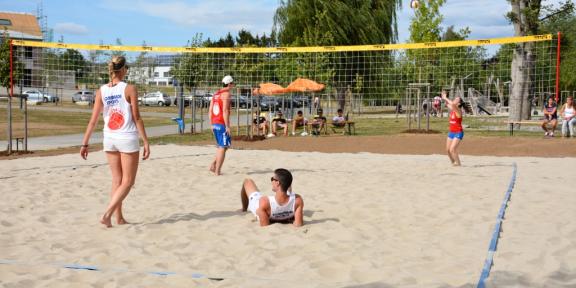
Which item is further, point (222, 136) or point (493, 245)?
point (222, 136)

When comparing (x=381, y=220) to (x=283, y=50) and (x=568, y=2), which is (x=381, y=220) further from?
(x=568, y=2)

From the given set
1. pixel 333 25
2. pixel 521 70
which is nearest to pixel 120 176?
pixel 521 70

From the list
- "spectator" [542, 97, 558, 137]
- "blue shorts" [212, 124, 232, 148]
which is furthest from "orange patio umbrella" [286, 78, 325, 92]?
"blue shorts" [212, 124, 232, 148]

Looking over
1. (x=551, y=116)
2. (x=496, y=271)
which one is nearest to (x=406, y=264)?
(x=496, y=271)

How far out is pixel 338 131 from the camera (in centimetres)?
1948

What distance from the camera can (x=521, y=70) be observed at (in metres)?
18.5

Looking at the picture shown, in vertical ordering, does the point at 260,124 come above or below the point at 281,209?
above

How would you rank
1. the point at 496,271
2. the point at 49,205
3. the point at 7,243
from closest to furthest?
the point at 496,271
the point at 7,243
the point at 49,205

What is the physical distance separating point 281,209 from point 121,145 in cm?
139

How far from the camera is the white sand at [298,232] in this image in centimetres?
387

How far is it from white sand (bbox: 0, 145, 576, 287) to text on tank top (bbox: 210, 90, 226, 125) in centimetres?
75

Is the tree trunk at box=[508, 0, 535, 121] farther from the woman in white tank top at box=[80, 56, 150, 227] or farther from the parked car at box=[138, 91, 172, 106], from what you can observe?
the parked car at box=[138, 91, 172, 106]

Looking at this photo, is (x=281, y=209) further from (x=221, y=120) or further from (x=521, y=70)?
(x=521, y=70)

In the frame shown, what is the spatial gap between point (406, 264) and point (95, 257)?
205cm
